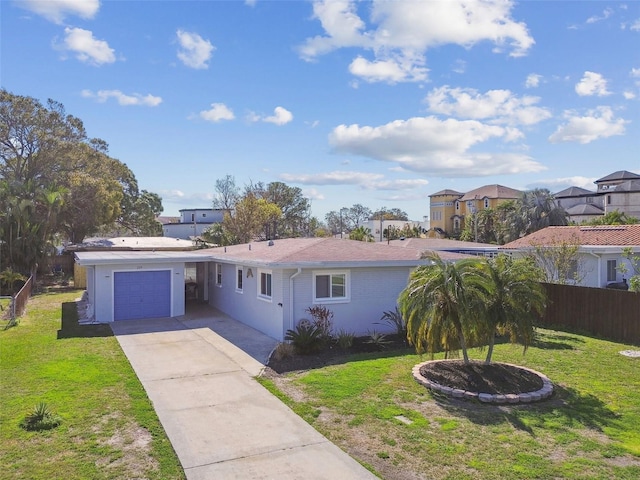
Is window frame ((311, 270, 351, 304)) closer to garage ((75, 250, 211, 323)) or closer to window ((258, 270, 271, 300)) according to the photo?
window ((258, 270, 271, 300))

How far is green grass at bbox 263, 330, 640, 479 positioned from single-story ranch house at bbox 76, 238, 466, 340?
323 cm

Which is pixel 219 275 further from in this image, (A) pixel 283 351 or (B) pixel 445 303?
(B) pixel 445 303

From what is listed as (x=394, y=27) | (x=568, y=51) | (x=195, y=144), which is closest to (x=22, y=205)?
(x=195, y=144)

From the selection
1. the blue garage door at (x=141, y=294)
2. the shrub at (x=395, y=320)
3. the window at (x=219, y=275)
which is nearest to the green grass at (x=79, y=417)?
the blue garage door at (x=141, y=294)

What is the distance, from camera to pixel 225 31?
14430 mm

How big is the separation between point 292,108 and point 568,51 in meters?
11.5

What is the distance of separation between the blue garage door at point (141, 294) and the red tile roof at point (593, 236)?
15417 millimetres

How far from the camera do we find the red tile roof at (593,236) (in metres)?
20.4

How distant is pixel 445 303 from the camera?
30.4 feet

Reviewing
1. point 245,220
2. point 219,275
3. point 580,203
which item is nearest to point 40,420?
point 219,275

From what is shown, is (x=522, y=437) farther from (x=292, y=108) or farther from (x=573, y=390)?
(x=292, y=108)

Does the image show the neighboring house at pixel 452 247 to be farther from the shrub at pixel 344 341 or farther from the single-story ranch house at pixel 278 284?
the shrub at pixel 344 341

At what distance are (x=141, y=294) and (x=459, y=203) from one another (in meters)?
56.3

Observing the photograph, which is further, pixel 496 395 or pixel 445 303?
pixel 445 303
